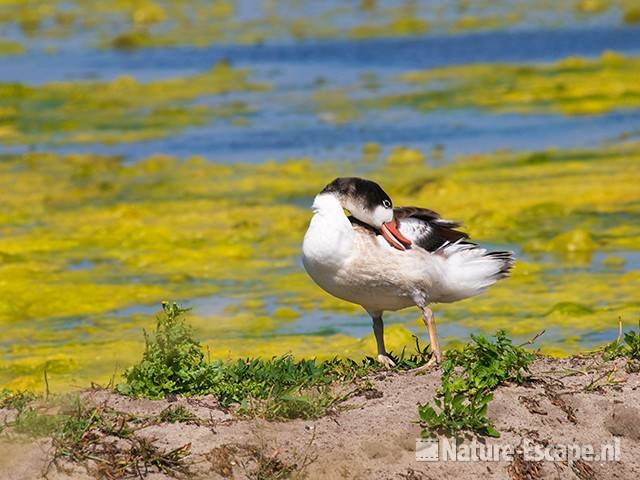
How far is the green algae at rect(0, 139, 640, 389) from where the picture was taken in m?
10.0

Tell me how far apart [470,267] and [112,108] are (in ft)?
→ 42.7

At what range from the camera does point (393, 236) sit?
751cm

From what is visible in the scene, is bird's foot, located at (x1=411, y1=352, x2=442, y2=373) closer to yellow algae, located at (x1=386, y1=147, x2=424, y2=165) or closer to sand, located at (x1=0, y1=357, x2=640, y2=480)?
sand, located at (x1=0, y1=357, x2=640, y2=480)

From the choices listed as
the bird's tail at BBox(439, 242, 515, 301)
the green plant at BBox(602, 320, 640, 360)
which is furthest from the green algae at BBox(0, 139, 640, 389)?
the green plant at BBox(602, 320, 640, 360)

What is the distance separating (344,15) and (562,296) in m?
17.0

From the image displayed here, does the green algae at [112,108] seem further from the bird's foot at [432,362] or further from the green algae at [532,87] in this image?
the bird's foot at [432,362]

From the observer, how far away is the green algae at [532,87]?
18.7 meters

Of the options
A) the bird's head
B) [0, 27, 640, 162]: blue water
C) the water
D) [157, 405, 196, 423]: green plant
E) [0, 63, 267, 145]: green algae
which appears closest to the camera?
[157, 405, 196, 423]: green plant

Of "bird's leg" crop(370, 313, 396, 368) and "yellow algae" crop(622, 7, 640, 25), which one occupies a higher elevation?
"yellow algae" crop(622, 7, 640, 25)

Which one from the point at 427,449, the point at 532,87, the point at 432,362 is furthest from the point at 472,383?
the point at 532,87

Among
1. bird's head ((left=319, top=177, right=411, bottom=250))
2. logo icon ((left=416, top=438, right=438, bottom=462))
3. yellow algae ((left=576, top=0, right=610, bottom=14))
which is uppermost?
yellow algae ((left=576, top=0, right=610, bottom=14))

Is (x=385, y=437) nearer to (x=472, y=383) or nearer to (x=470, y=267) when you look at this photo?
(x=472, y=383)

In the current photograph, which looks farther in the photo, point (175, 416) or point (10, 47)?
point (10, 47)

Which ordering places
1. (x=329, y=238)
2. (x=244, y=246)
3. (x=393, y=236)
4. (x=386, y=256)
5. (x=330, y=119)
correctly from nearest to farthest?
1. (x=329, y=238)
2. (x=386, y=256)
3. (x=393, y=236)
4. (x=244, y=246)
5. (x=330, y=119)
